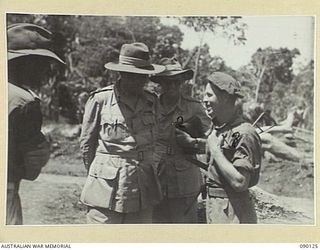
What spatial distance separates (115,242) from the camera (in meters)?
4.82

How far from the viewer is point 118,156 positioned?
15.5 ft

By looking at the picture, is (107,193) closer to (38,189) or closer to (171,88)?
(38,189)

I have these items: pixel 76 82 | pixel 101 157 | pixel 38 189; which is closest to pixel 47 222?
pixel 38 189

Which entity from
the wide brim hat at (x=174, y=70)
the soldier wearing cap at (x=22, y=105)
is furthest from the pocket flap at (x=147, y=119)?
the soldier wearing cap at (x=22, y=105)

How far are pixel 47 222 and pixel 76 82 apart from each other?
1054mm

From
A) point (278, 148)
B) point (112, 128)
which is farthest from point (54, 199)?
point (278, 148)

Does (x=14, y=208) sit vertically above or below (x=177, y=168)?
below

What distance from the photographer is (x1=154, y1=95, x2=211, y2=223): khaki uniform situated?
4.80 metres

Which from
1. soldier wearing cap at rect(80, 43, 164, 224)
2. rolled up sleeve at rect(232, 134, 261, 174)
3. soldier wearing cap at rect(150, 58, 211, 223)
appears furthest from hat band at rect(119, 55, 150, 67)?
rolled up sleeve at rect(232, 134, 261, 174)

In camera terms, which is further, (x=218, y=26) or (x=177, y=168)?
(x=218, y=26)

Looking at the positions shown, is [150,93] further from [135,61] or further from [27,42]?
[27,42]

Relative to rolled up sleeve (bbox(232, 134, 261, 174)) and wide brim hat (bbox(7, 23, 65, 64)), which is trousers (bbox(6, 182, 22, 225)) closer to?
wide brim hat (bbox(7, 23, 65, 64))

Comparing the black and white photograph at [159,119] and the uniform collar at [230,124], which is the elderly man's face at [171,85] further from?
the uniform collar at [230,124]

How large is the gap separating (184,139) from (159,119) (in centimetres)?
24
